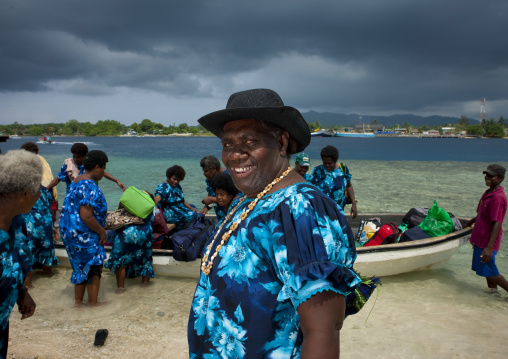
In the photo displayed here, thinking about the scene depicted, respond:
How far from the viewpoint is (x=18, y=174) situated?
7.45 feet

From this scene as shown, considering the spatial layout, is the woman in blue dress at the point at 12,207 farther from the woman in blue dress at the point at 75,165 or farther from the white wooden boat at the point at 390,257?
the woman in blue dress at the point at 75,165

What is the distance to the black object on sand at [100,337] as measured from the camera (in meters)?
4.08

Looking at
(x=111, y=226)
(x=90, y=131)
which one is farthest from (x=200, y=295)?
(x=90, y=131)

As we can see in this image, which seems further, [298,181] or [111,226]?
[111,226]

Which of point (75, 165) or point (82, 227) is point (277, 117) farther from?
point (75, 165)

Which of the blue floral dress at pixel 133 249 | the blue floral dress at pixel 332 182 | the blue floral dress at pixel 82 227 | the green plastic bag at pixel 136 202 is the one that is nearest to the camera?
the blue floral dress at pixel 82 227

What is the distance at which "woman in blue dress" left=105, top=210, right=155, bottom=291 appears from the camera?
5.25 m

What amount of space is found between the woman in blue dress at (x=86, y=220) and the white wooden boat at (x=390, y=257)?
1.08 meters

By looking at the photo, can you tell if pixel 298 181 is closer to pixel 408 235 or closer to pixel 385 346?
pixel 385 346

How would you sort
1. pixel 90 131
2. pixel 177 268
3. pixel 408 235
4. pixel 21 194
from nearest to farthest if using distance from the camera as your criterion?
pixel 21 194
pixel 177 268
pixel 408 235
pixel 90 131

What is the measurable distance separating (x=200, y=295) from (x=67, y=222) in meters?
3.43

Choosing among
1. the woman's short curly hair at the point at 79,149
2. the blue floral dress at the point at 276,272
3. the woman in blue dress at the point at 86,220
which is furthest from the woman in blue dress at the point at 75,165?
the blue floral dress at the point at 276,272

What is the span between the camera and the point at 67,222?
441 centimetres

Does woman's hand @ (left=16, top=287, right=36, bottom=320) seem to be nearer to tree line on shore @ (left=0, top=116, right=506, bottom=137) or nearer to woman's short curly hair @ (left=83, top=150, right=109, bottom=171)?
woman's short curly hair @ (left=83, top=150, right=109, bottom=171)
